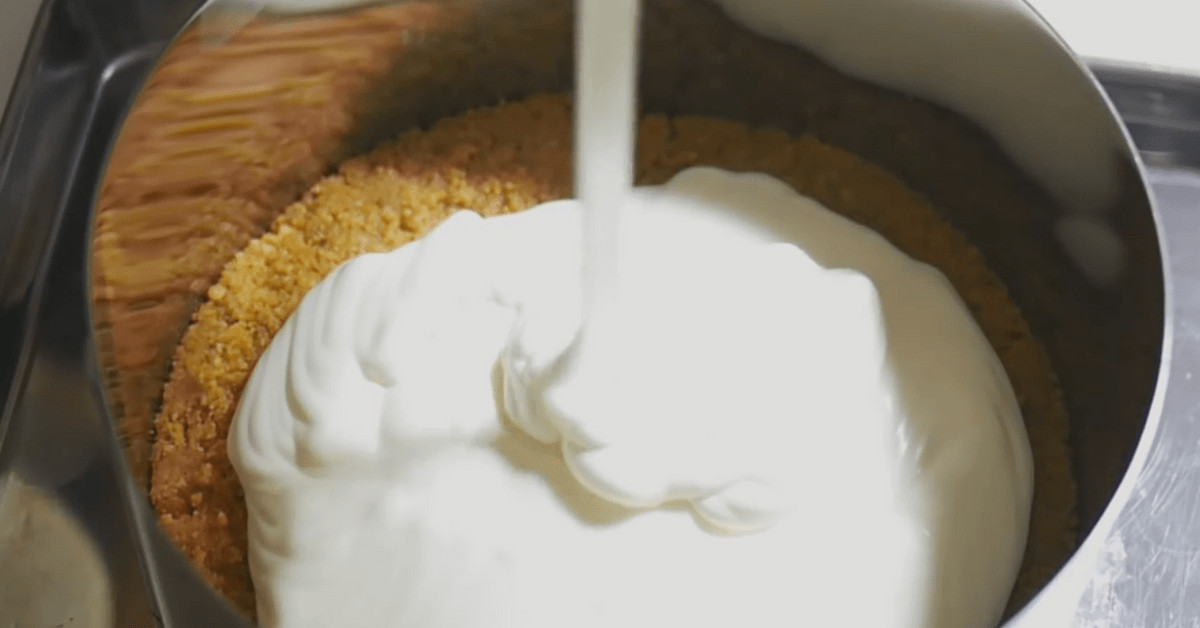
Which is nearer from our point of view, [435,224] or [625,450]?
[625,450]

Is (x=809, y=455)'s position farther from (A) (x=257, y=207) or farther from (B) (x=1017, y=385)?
(A) (x=257, y=207)

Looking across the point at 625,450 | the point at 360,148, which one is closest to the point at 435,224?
the point at 360,148

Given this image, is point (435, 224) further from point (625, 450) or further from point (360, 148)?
point (625, 450)

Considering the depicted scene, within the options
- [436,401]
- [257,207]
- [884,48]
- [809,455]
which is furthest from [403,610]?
[884,48]
